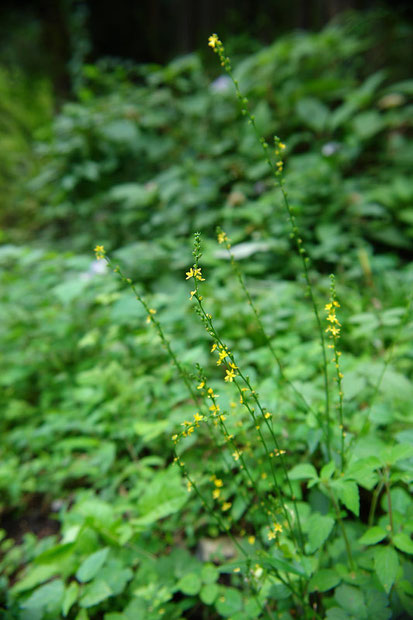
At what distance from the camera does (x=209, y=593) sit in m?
0.94

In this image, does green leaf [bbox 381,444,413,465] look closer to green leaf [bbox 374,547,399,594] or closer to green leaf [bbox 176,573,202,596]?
green leaf [bbox 374,547,399,594]

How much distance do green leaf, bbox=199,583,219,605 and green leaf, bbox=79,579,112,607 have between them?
0.24 metres

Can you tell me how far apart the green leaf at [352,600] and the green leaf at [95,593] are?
0.58 metres

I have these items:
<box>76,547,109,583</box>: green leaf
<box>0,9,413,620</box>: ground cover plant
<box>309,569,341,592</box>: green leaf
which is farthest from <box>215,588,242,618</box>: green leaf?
<box>76,547,109,583</box>: green leaf

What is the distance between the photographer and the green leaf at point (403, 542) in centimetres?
71

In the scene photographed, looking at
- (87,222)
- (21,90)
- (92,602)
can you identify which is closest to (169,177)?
(87,222)

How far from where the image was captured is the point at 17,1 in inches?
261

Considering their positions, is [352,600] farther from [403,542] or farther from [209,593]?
[209,593]

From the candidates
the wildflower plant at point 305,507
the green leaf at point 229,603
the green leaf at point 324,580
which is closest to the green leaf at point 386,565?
the wildflower plant at point 305,507

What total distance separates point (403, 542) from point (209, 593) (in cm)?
52

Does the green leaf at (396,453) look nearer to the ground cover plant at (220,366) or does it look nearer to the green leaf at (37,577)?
the ground cover plant at (220,366)

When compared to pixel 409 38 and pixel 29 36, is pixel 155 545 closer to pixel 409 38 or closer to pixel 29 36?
pixel 409 38

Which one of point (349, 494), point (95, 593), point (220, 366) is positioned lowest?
point (95, 593)

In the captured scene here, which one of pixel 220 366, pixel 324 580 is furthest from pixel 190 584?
pixel 220 366
